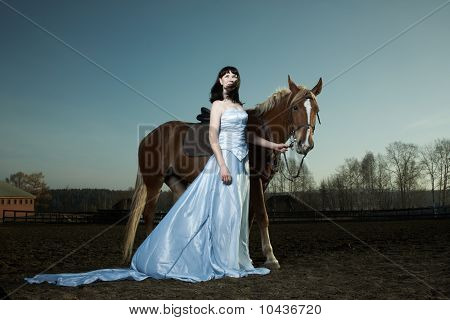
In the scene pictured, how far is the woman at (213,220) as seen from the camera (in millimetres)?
4242

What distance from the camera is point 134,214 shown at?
6117 millimetres

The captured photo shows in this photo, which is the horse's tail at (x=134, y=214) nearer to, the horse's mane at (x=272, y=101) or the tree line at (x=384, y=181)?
the horse's mane at (x=272, y=101)

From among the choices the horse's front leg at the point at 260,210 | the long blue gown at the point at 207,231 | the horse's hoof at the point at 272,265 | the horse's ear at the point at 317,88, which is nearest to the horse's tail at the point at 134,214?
the long blue gown at the point at 207,231

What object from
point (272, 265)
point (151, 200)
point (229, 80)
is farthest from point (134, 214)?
point (229, 80)

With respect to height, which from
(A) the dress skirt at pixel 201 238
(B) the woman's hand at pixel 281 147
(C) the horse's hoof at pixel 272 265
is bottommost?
(C) the horse's hoof at pixel 272 265

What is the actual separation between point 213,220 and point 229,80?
63.9 inches

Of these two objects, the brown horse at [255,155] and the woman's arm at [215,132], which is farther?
the brown horse at [255,155]

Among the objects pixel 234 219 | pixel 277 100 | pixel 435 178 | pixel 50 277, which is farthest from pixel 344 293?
pixel 435 178

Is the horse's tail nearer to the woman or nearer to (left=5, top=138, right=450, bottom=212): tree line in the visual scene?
the woman

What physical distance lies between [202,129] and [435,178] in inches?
1685

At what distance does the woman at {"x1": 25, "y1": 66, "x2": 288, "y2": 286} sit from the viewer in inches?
167

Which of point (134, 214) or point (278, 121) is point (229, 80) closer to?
point (278, 121)

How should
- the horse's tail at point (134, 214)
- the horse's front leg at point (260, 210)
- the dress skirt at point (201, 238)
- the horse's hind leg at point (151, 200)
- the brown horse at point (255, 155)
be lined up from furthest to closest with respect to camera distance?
the horse's hind leg at point (151, 200), the horse's tail at point (134, 214), the horse's front leg at point (260, 210), the brown horse at point (255, 155), the dress skirt at point (201, 238)
